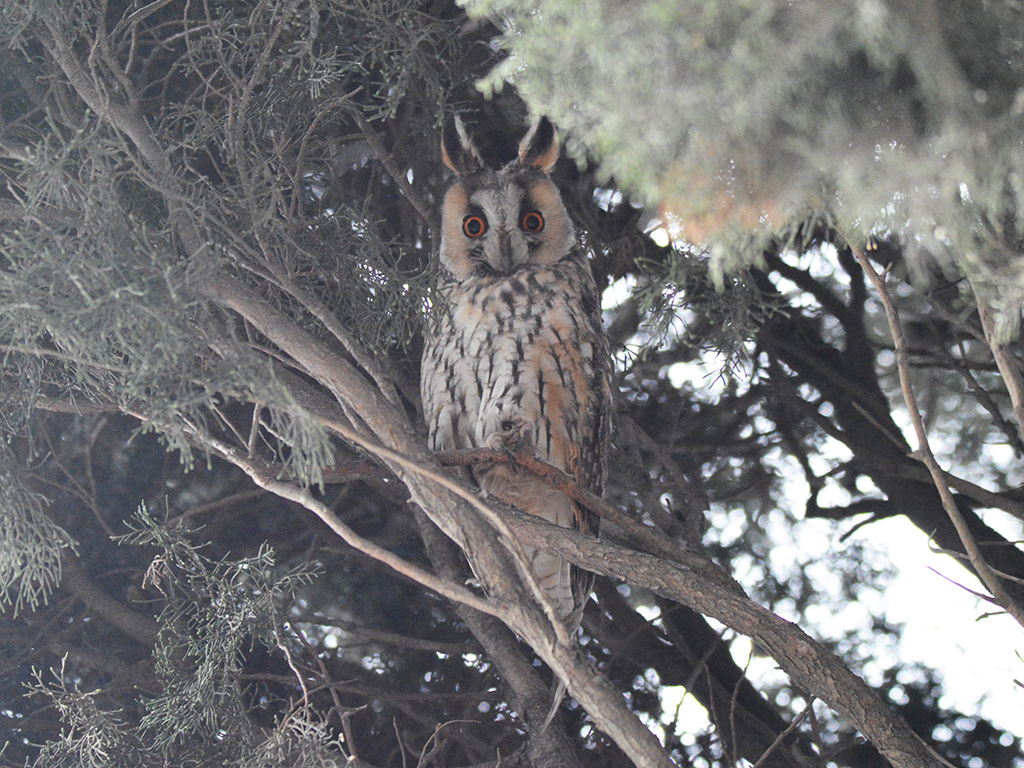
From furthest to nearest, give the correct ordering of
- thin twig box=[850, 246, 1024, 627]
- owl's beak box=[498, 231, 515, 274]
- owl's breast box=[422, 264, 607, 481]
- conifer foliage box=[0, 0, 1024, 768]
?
owl's beak box=[498, 231, 515, 274]
owl's breast box=[422, 264, 607, 481]
thin twig box=[850, 246, 1024, 627]
conifer foliage box=[0, 0, 1024, 768]

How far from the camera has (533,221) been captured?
8.58ft

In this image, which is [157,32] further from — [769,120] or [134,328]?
[769,120]

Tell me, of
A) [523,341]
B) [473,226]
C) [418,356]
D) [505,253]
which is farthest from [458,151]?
[418,356]

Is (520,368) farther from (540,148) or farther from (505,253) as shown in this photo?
(540,148)

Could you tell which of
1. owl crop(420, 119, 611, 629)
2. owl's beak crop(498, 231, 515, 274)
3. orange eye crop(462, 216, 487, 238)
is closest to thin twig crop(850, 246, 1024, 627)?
owl crop(420, 119, 611, 629)

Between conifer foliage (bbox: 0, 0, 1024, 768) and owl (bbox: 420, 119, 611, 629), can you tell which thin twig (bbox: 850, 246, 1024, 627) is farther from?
owl (bbox: 420, 119, 611, 629)

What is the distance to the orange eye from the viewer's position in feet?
8.50

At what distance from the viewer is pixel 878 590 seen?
2930 mm

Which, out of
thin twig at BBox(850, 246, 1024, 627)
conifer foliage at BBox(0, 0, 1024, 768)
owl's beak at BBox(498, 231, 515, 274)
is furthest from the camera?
owl's beak at BBox(498, 231, 515, 274)

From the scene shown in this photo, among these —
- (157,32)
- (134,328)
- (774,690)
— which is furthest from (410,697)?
(157,32)

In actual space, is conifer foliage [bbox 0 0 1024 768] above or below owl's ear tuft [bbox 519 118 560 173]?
below

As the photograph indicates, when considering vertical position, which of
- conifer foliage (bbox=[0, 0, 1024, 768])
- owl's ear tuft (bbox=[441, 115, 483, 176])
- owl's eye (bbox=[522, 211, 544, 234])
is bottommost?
conifer foliage (bbox=[0, 0, 1024, 768])

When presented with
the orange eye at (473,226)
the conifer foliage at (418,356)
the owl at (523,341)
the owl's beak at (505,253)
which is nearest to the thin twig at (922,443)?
the conifer foliage at (418,356)

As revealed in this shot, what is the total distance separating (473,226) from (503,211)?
13 cm
